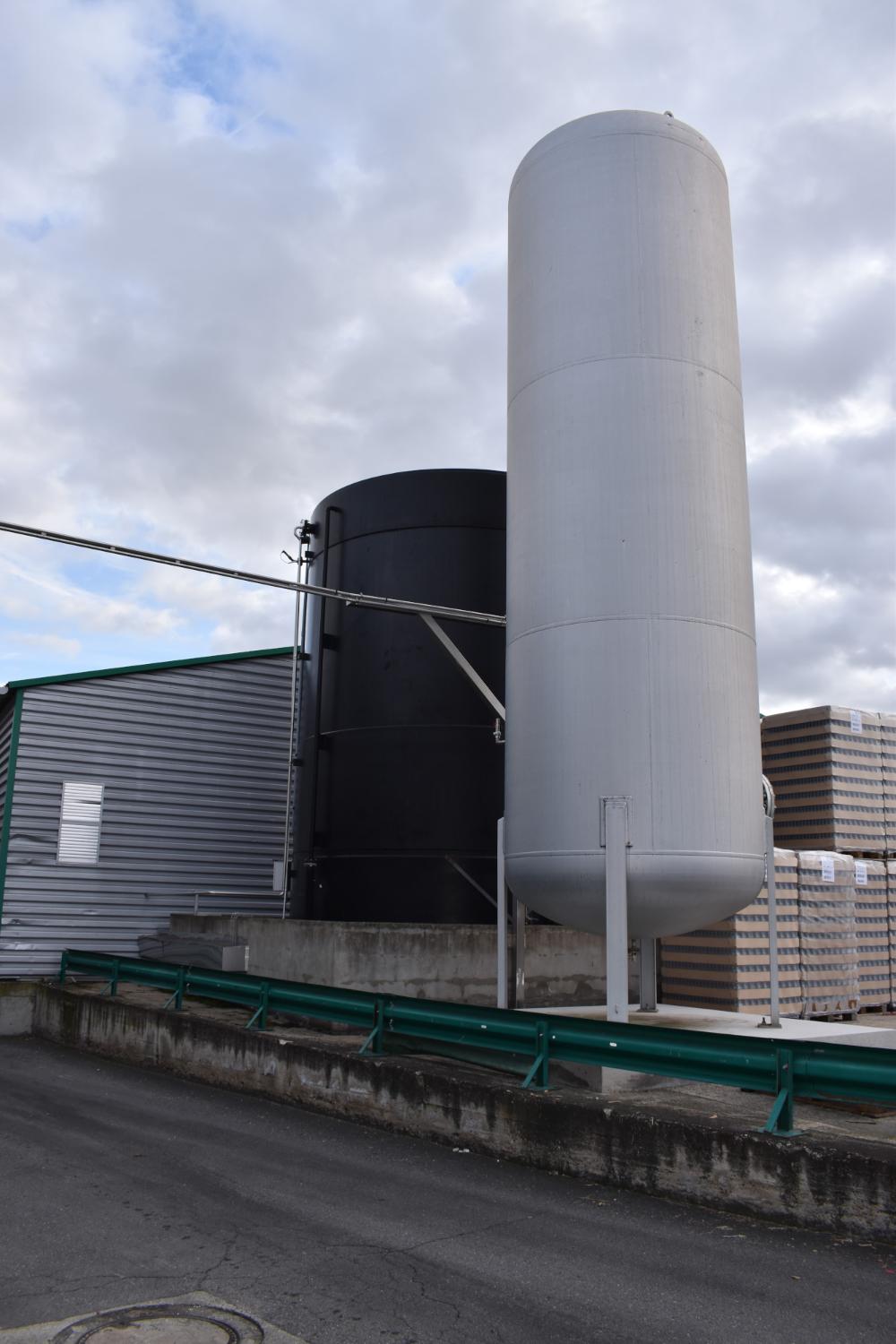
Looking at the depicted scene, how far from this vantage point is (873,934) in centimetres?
1410

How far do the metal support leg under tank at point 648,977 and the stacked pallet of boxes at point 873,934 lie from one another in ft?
12.7

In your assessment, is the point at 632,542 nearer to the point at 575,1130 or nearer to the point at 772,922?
the point at 772,922

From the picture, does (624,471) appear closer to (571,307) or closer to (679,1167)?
(571,307)

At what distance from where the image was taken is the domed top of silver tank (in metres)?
10.8

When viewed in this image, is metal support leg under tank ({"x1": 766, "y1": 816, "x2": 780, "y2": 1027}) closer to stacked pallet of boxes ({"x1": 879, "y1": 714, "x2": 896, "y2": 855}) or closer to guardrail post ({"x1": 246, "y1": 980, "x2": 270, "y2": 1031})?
stacked pallet of boxes ({"x1": 879, "y1": 714, "x2": 896, "y2": 855})

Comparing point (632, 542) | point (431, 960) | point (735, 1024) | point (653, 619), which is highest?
point (632, 542)

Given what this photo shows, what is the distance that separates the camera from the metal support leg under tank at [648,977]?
11180 millimetres

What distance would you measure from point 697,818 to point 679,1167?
3145 millimetres

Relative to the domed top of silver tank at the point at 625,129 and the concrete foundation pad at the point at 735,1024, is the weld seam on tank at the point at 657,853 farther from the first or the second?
the domed top of silver tank at the point at 625,129

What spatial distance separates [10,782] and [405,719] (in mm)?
7488

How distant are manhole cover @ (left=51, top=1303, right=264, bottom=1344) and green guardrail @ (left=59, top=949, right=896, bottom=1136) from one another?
3597mm

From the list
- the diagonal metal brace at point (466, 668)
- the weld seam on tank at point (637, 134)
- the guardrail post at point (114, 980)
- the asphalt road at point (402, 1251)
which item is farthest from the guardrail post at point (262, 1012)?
the weld seam on tank at point (637, 134)

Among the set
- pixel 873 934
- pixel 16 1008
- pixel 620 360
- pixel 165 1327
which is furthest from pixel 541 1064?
pixel 16 1008

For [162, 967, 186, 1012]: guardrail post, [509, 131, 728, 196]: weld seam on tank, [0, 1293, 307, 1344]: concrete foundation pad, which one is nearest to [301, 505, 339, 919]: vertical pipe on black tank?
[162, 967, 186, 1012]: guardrail post
